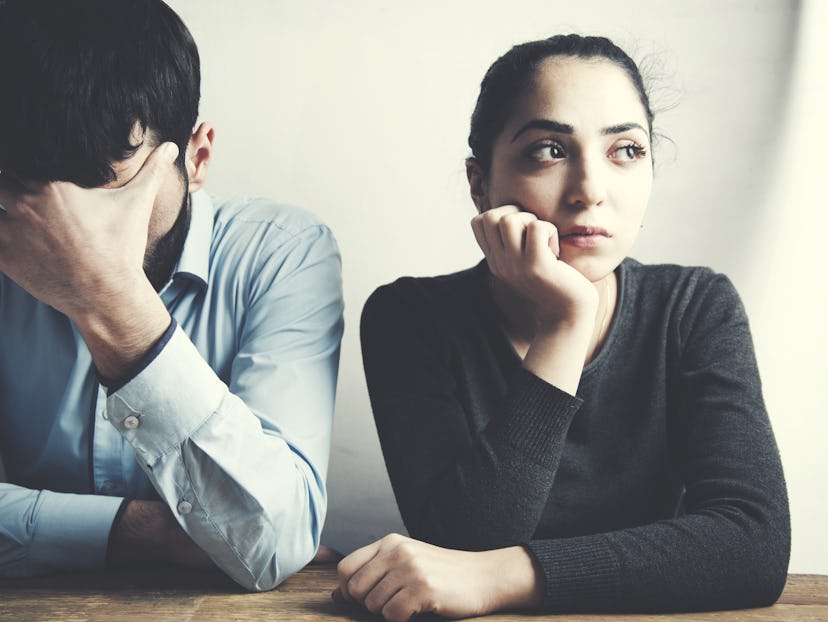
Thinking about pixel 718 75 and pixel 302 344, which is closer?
pixel 302 344

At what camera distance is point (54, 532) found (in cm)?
119

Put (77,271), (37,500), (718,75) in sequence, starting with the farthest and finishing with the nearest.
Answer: (718,75)
(37,500)
(77,271)

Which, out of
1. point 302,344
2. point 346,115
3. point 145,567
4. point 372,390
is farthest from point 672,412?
point 346,115

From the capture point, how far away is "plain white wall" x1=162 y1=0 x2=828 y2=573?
5.90 ft

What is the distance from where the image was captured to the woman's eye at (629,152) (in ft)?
4.10

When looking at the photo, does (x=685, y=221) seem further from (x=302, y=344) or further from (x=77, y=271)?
(x=77, y=271)

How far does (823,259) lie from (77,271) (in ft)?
5.17

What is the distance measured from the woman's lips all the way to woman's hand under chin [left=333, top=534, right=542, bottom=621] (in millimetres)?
468

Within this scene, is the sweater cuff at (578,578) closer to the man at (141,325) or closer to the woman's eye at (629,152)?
the man at (141,325)

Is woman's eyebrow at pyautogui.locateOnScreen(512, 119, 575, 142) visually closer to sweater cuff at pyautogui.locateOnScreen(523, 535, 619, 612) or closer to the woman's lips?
the woman's lips

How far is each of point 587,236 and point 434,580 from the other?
22.0 inches

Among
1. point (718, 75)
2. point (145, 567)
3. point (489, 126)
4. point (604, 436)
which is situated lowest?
point (145, 567)

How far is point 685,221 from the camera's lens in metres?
1.83

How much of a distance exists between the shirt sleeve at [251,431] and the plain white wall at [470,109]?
0.63 metres
